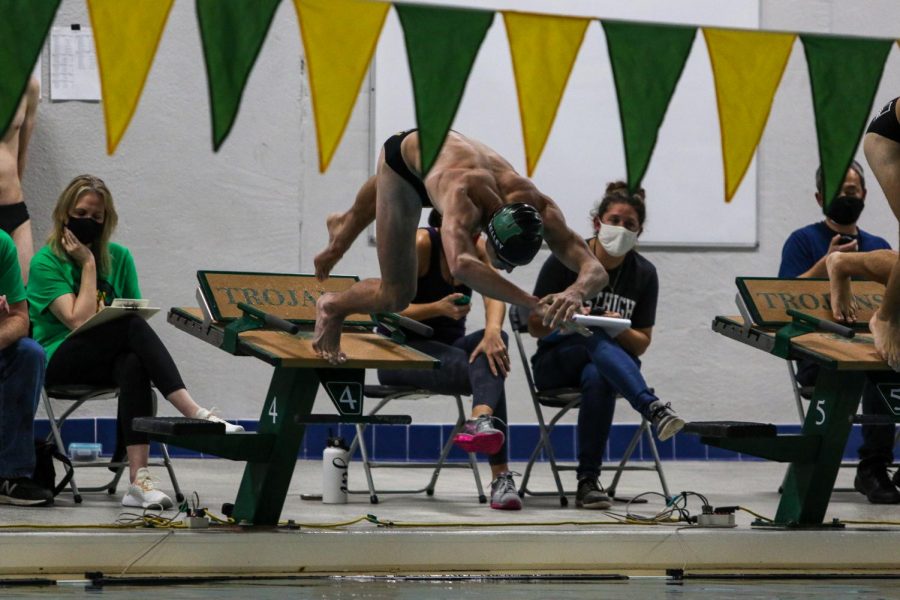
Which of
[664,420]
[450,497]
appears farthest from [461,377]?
[664,420]

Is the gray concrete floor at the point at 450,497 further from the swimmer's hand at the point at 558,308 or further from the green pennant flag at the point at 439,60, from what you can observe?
the green pennant flag at the point at 439,60

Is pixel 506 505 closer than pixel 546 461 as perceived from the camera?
Yes

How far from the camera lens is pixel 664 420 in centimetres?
501

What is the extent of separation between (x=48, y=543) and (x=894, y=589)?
2490 millimetres

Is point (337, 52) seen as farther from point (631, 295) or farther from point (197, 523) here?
point (631, 295)

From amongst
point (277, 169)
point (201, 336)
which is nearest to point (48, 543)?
point (201, 336)

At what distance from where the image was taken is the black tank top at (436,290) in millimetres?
5703

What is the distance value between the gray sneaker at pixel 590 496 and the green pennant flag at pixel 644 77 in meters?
1.68

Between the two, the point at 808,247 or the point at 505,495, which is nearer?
the point at 505,495

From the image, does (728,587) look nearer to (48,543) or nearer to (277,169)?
(48,543)

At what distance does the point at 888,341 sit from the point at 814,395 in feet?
1.29

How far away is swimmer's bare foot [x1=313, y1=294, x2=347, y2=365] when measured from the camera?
4.40m

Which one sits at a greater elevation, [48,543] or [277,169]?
[277,169]

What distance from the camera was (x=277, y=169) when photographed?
7246 millimetres
